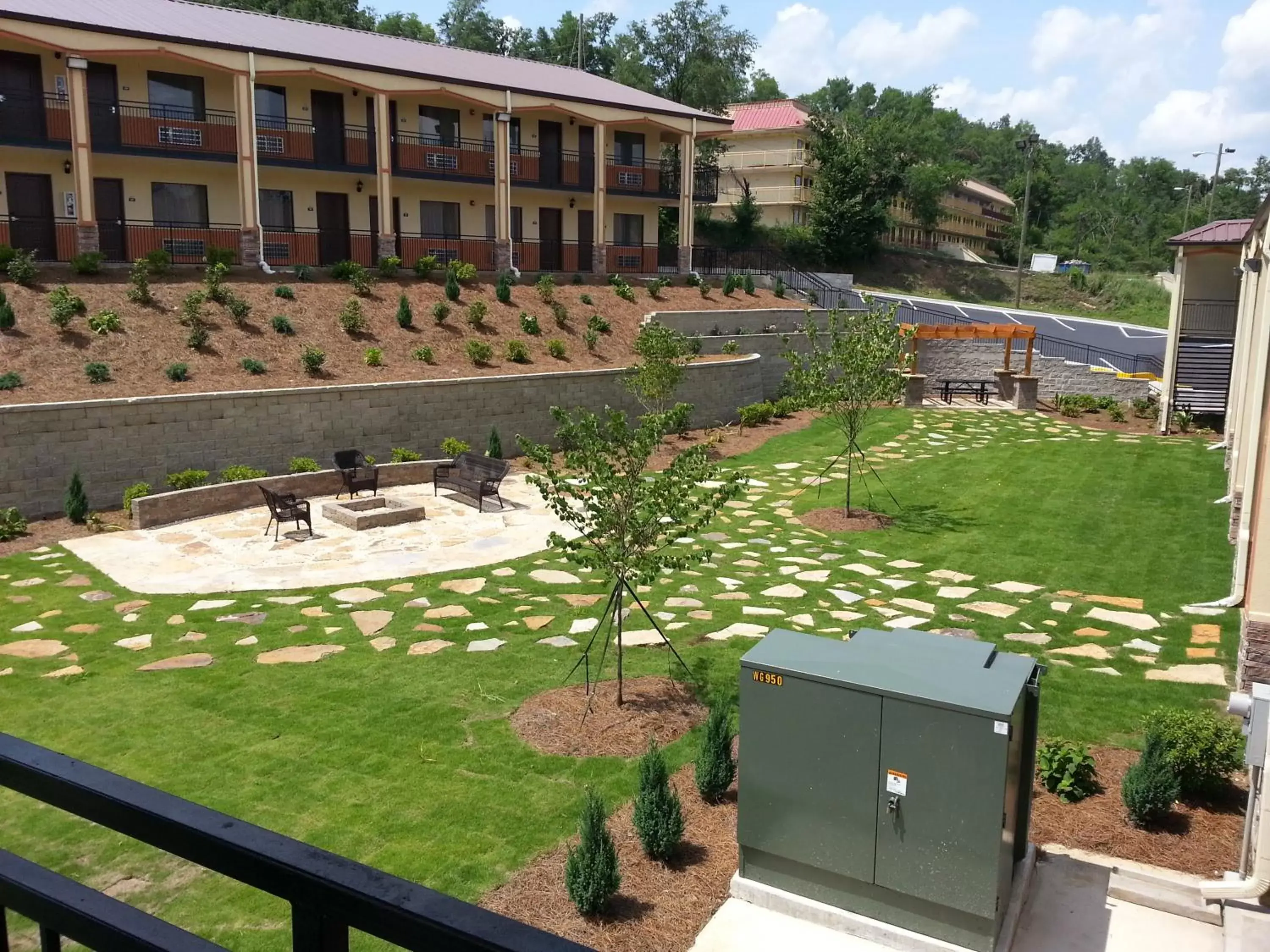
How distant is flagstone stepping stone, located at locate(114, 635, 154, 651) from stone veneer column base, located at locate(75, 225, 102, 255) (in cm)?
1791

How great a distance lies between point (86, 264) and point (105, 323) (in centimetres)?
346

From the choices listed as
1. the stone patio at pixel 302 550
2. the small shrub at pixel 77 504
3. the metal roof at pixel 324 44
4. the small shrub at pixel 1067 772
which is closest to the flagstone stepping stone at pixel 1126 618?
the small shrub at pixel 1067 772

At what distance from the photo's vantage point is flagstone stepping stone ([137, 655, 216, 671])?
10633 millimetres

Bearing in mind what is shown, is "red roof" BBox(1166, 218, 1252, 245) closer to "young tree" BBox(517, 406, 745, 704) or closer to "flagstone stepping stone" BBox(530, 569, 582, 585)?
"flagstone stepping stone" BBox(530, 569, 582, 585)

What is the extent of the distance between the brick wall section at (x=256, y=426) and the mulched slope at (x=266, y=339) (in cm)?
108

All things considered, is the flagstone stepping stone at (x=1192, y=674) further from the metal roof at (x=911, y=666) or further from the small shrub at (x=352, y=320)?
the small shrub at (x=352, y=320)

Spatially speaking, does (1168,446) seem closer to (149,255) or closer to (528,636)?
(528,636)

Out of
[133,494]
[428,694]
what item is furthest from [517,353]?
[428,694]

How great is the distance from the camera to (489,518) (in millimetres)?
18188

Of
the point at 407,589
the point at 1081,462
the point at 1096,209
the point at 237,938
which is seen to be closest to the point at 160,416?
the point at 407,589

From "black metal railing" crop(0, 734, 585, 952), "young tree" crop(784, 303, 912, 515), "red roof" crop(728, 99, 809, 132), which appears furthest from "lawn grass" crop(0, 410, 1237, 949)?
"red roof" crop(728, 99, 809, 132)

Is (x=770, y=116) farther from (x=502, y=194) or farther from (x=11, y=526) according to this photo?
(x=11, y=526)

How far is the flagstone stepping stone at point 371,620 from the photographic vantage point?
11886mm

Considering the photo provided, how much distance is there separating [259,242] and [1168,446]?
24.8 metres
